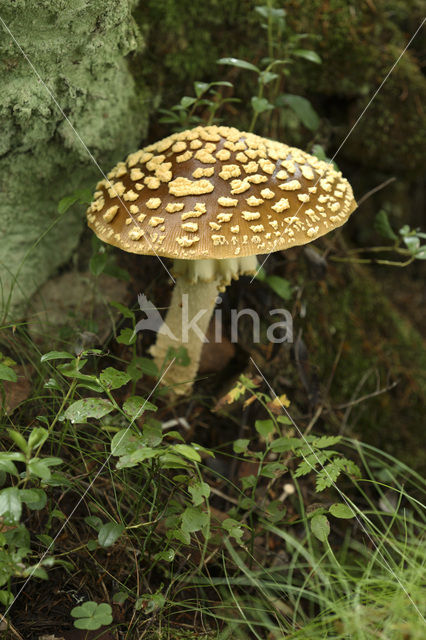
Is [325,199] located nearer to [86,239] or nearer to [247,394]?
[247,394]

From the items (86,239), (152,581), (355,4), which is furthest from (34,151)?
(355,4)

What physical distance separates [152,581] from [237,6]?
10.1 feet

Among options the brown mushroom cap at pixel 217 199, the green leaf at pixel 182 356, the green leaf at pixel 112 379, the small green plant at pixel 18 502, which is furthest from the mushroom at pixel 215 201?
the small green plant at pixel 18 502

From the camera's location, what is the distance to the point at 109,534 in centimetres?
167

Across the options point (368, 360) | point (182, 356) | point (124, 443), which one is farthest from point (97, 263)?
point (368, 360)

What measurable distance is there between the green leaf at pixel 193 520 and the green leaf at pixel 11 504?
0.54 metres

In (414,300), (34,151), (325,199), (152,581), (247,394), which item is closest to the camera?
(152,581)

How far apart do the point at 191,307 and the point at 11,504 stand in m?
1.48

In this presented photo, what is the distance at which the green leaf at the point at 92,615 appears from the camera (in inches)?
59.9

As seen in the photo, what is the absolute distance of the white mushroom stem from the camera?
7.88 ft

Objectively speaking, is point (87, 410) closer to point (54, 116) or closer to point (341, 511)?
point (341, 511)

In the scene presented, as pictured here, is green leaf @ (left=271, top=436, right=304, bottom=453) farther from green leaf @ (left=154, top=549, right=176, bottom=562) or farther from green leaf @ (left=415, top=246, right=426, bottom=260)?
green leaf @ (left=415, top=246, right=426, bottom=260)

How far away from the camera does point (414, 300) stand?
460 cm

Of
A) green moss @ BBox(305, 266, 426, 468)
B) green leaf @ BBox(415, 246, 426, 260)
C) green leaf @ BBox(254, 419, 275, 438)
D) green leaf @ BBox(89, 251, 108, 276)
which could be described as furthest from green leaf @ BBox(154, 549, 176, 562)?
green leaf @ BBox(415, 246, 426, 260)
